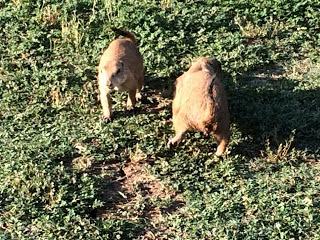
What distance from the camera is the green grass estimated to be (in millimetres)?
6785

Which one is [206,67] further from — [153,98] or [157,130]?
[153,98]

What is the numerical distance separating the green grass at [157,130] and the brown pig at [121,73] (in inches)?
9.3

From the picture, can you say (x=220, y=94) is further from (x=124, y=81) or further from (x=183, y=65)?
(x=183, y=65)

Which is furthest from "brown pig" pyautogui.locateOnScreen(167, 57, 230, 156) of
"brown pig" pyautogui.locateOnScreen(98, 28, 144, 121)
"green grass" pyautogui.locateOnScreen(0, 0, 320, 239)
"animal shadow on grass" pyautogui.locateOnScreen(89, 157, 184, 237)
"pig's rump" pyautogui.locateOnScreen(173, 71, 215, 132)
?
"brown pig" pyautogui.locateOnScreen(98, 28, 144, 121)

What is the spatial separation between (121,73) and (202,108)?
51.5 inches

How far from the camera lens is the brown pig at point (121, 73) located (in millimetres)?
8086

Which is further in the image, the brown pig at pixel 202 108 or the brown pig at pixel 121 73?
the brown pig at pixel 121 73

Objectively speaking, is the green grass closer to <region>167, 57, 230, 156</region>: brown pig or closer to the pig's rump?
<region>167, 57, 230, 156</region>: brown pig

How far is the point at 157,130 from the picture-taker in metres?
8.12

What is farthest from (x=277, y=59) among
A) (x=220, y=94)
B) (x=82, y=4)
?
(x=82, y=4)

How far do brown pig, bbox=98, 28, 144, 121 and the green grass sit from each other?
24 cm

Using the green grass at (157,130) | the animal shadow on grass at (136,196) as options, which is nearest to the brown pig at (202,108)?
the green grass at (157,130)

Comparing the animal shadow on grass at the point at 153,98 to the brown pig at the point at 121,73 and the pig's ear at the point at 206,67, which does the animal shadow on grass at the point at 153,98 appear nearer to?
the brown pig at the point at 121,73

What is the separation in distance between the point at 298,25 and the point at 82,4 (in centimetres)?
333
